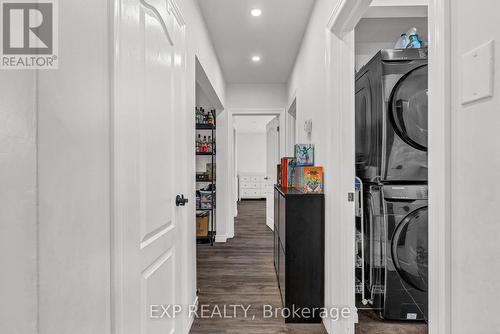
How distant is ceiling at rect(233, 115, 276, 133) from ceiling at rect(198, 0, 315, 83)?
322 centimetres

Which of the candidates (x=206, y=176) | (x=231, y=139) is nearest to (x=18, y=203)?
(x=206, y=176)

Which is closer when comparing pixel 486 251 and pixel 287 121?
pixel 486 251

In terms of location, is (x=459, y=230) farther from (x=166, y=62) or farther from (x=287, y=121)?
(x=287, y=121)

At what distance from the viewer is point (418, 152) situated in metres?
2.12

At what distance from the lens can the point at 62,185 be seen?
71cm

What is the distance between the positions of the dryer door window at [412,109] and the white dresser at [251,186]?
8.05 m

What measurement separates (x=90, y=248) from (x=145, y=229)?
1.45 ft

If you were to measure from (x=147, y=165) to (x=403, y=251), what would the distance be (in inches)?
75.3

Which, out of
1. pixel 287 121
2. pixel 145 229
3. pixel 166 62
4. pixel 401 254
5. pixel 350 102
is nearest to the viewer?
pixel 145 229

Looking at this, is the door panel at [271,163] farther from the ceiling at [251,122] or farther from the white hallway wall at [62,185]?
the white hallway wall at [62,185]

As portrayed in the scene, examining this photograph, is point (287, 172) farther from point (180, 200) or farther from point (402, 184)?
point (180, 200)

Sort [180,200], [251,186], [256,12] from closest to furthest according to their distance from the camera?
1. [180,200]
2. [256,12]
3. [251,186]

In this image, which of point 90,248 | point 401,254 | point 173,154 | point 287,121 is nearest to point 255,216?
point 287,121

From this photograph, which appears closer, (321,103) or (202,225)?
(321,103)
